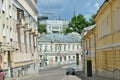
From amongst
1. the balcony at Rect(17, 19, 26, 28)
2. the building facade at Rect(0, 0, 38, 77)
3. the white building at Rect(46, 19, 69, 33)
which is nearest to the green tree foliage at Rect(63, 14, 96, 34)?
the white building at Rect(46, 19, 69, 33)

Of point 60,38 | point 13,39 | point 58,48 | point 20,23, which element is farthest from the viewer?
point 60,38

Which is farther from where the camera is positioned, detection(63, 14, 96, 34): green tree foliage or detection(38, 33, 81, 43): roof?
detection(63, 14, 96, 34): green tree foliage

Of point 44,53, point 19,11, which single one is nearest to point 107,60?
point 19,11

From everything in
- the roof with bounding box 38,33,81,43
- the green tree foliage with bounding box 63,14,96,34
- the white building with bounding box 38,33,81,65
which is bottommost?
the white building with bounding box 38,33,81,65

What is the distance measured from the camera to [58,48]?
4914 inches

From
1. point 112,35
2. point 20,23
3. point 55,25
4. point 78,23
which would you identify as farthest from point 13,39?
point 55,25

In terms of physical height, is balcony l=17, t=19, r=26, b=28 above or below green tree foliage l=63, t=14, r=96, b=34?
below

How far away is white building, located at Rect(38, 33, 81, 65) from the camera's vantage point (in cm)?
12288

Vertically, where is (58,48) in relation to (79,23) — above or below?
below

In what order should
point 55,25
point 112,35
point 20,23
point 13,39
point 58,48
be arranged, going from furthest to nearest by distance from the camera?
point 55,25 → point 58,48 → point 20,23 → point 13,39 → point 112,35

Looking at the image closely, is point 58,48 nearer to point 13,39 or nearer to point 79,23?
point 79,23

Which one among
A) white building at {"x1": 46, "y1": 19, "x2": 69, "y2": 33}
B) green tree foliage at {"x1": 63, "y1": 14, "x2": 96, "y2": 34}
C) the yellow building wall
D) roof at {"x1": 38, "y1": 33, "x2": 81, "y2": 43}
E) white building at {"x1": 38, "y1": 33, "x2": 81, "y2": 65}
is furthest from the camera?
white building at {"x1": 46, "y1": 19, "x2": 69, "y2": 33}

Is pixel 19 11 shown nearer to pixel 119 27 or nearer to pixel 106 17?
pixel 106 17

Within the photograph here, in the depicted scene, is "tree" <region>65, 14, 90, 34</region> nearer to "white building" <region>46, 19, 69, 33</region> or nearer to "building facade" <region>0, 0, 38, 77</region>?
"white building" <region>46, 19, 69, 33</region>
